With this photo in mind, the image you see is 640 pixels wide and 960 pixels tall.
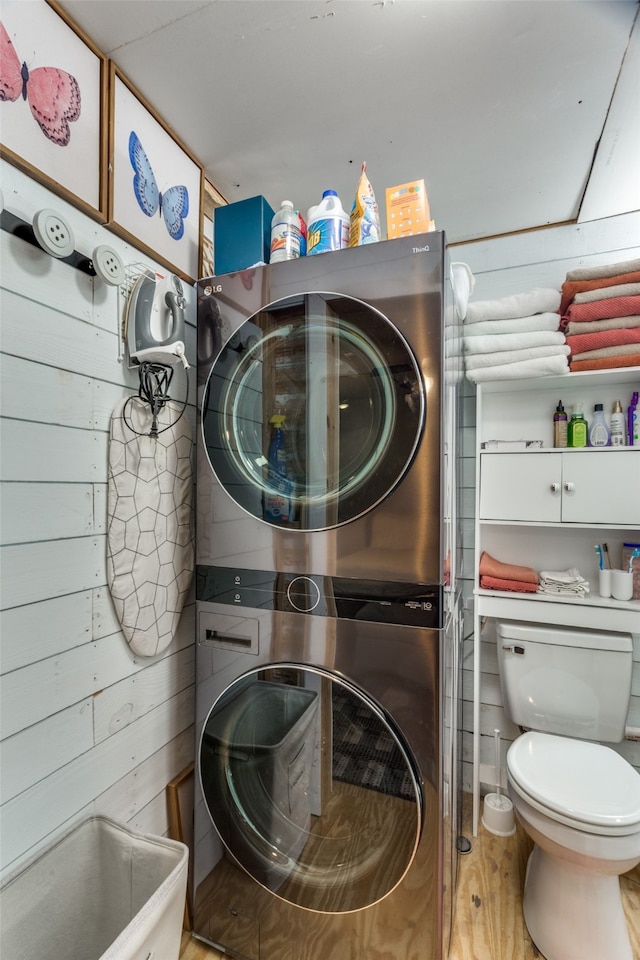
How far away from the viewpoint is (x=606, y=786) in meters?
1.27

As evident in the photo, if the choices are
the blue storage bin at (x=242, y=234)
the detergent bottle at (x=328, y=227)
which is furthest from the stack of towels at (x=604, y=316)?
the blue storage bin at (x=242, y=234)

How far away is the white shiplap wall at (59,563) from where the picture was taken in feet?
2.94

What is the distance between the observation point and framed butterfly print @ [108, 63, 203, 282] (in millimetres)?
1131

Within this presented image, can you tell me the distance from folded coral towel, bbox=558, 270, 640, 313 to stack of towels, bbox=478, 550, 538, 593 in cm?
99

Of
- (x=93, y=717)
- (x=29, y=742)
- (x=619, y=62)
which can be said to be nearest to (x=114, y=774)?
(x=93, y=717)

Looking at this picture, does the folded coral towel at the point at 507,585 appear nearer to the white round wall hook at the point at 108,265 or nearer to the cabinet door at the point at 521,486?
the cabinet door at the point at 521,486

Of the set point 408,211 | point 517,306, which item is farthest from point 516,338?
point 408,211

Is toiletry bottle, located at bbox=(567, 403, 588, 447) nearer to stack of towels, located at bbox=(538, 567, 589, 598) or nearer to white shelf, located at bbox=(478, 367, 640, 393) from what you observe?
white shelf, located at bbox=(478, 367, 640, 393)

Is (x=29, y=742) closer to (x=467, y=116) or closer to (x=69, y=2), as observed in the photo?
(x=69, y=2)

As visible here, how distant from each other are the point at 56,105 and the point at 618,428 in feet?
6.09

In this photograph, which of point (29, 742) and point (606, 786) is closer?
point (29, 742)

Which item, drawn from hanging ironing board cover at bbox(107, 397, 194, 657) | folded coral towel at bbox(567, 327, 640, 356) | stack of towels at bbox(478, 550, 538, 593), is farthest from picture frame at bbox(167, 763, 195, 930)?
folded coral towel at bbox(567, 327, 640, 356)

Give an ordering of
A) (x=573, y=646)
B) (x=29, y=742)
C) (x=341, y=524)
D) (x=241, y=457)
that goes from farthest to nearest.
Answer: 1. (x=573, y=646)
2. (x=241, y=457)
3. (x=341, y=524)
4. (x=29, y=742)

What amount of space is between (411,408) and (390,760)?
792mm
